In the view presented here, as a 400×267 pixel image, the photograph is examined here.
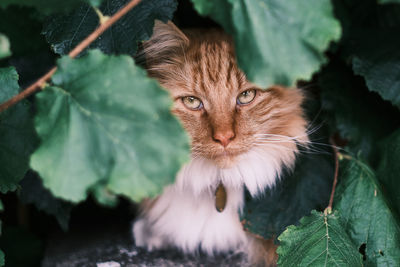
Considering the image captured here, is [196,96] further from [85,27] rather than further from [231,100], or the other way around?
[85,27]

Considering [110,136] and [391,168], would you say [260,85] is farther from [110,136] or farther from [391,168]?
[391,168]

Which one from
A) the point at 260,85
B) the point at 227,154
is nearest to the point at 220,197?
the point at 227,154

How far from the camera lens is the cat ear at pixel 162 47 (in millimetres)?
1648

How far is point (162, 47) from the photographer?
5.58ft

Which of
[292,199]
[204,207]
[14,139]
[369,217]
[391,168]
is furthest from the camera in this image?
[204,207]

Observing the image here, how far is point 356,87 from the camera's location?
5.94 ft

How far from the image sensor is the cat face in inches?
62.3

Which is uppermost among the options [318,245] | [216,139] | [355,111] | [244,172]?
[355,111]

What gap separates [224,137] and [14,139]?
700mm

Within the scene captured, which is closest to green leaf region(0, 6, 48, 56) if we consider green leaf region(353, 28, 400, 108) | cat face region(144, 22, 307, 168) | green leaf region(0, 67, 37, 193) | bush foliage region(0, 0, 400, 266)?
bush foliage region(0, 0, 400, 266)

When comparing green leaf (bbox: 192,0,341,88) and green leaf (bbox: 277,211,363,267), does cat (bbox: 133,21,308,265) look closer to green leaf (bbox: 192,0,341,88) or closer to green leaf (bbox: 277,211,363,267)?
green leaf (bbox: 277,211,363,267)

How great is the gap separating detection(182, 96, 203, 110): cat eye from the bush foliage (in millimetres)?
431

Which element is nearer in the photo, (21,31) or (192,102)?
(192,102)

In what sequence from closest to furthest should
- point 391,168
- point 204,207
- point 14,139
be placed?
point 14,139
point 391,168
point 204,207
